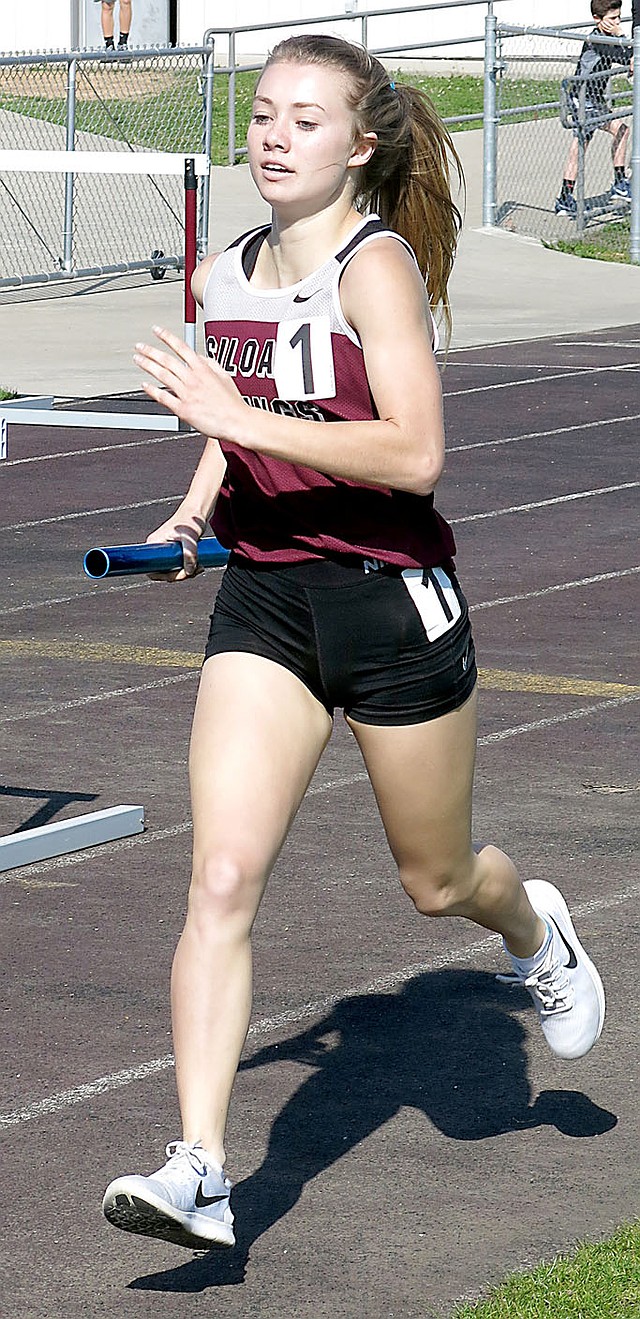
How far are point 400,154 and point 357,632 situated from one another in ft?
2.84

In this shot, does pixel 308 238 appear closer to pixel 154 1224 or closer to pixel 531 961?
pixel 531 961

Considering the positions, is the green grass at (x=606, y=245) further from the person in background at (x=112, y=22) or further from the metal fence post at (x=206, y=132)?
the person in background at (x=112, y=22)

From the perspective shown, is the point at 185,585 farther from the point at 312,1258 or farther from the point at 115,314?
the point at 115,314

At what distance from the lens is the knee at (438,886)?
4.15 m

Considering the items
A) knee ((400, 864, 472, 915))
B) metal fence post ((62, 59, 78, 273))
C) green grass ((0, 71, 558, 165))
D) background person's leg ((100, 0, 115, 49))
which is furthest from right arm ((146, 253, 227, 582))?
background person's leg ((100, 0, 115, 49))

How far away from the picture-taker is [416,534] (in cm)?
398

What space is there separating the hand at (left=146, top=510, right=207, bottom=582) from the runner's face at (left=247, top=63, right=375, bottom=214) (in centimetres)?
61

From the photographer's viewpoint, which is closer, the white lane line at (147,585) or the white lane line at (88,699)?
the white lane line at (88,699)

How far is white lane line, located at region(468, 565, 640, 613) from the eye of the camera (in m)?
9.48

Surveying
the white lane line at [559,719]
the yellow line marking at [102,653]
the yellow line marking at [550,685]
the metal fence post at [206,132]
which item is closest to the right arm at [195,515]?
the white lane line at [559,719]

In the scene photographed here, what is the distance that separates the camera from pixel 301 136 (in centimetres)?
387

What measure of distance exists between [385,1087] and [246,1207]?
25.3 inches

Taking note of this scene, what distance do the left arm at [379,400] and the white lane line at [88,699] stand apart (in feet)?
13.2

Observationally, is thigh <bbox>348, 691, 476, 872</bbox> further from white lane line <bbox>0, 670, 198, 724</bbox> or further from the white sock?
white lane line <bbox>0, 670, 198, 724</bbox>
